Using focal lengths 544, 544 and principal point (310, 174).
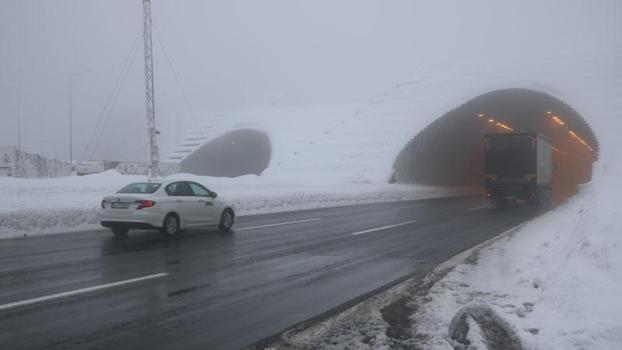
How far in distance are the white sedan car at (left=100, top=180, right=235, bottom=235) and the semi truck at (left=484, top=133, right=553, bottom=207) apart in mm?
18217

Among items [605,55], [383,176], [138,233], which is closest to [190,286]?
[138,233]

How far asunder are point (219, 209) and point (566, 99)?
3416cm

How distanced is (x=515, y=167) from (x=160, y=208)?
2093 cm

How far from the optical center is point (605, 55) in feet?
154

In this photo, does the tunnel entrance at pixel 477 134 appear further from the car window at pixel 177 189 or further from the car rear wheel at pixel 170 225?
the car rear wheel at pixel 170 225

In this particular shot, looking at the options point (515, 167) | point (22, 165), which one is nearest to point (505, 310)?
point (515, 167)

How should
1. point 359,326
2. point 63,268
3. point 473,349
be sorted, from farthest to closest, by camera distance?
1. point 63,268
2. point 359,326
3. point 473,349

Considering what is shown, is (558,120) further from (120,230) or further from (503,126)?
(120,230)

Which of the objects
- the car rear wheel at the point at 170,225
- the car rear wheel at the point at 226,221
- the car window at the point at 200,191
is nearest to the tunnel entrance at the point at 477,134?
the car rear wheel at the point at 226,221

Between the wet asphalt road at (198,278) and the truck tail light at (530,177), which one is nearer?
the wet asphalt road at (198,278)

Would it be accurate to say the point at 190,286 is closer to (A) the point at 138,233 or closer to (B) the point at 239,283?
(B) the point at 239,283

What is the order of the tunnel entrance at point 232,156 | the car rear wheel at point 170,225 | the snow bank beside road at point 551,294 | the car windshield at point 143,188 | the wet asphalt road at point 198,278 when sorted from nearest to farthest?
the snow bank beside road at point 551,294
the wet asphalt road at point 198,278
the car rear wheel at point 170,225
the car windshield at point 143,188
the tunnel entrance at point 232,156

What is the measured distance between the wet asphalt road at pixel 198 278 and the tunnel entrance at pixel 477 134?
29888 millimetres

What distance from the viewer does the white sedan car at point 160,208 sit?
13727 millimetres
